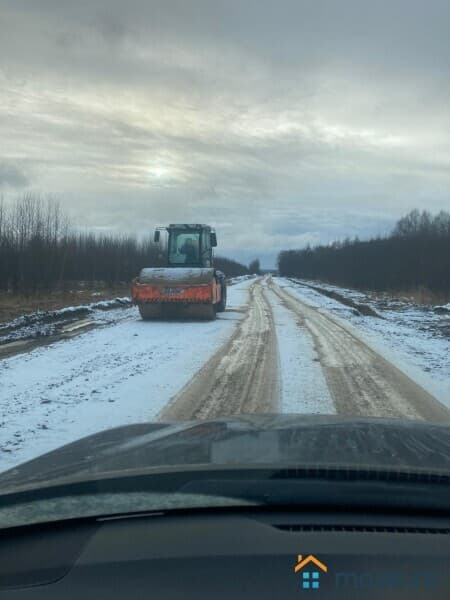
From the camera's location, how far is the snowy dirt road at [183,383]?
619cm

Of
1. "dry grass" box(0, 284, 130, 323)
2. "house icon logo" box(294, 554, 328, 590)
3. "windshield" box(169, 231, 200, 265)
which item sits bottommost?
Answer: "dry grass" box(0, 284, 130, 323)

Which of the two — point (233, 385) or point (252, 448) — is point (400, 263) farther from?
point (252, 448)

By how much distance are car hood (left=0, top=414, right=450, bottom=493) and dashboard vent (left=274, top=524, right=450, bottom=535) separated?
0.34 meters

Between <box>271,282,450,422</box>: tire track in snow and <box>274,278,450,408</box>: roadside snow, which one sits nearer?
<box>271,282,450,422</box>: tire track in snow

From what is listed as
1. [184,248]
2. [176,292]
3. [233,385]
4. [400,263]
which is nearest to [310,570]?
[233,385]

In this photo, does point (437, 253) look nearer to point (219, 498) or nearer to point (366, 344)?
point (366, 344)

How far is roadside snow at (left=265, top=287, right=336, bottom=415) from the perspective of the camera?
6.76 meters

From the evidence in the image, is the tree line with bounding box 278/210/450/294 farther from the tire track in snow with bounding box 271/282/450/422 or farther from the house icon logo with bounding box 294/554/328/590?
the house icon logo with bounding box 294/554/328/590

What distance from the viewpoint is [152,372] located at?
8.89 m

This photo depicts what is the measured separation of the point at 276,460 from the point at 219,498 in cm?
40

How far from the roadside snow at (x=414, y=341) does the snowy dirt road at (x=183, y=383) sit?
0.95 feet

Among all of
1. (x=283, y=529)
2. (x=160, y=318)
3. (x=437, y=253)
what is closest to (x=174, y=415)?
(x=283, y=529)

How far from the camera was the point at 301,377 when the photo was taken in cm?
854

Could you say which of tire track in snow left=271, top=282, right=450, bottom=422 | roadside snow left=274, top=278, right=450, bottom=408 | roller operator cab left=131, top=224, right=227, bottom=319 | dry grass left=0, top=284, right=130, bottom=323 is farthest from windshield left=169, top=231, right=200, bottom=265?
tire track in snow left=271, top=282, right=450, bottom=422
